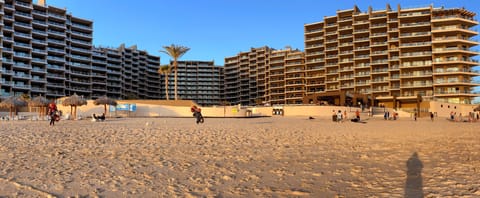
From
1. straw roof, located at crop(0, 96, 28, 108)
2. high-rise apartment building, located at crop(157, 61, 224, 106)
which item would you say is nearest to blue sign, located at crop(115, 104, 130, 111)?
straw roof, located at crop(0, 96, 28, 108)

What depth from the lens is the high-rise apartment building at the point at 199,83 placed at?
121375 mm

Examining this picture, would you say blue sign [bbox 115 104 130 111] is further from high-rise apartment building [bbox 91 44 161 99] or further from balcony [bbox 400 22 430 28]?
balcony [bbox 400 22 430 28]

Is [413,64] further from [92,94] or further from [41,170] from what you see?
A: [41,170]

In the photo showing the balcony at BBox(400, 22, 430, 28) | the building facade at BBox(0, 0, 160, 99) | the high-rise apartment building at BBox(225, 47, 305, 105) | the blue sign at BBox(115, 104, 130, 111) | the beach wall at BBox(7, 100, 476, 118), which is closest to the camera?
the blue sign at BBox(115, 104, 130, 111)

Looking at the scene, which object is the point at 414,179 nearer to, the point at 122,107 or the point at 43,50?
the point at 122,107

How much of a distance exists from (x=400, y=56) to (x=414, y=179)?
7402cm

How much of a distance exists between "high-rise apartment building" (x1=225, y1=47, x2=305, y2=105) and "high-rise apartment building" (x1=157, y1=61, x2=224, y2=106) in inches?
150

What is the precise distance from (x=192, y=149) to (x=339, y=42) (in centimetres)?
7924

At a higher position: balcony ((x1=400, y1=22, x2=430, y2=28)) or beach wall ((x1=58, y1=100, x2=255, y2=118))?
balcony ((x1=400, y1=22, x2=430, y2=28))

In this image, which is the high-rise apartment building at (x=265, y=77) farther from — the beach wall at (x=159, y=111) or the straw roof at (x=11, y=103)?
the straw roof at (x=11, y=103)

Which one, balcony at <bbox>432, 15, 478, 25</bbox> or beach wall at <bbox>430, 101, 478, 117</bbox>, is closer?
beach wall at <bbox>430, 101, 478, 117</bbox>

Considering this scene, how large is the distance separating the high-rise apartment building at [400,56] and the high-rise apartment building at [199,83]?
44.7 m

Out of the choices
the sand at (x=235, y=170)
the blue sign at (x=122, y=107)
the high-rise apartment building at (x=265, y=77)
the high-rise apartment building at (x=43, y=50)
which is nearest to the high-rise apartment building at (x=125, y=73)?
the high-rise apartment building at (x=43, y=50)

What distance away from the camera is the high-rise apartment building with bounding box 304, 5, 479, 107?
7125 cm
